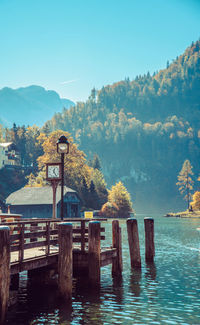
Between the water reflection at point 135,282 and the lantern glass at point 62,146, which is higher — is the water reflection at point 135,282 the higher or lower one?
the lower one

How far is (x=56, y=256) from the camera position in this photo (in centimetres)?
1550

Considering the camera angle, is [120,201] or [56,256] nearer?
[56,256]

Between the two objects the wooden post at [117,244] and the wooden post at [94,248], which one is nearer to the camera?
the wooden post at [94,248]

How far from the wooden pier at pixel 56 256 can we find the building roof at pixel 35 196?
67662 mm

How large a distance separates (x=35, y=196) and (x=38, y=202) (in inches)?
86.9

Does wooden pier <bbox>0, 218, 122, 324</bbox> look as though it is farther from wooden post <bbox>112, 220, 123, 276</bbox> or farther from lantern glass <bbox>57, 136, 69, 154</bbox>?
lantern glass <bbox>57, 136, 69, 154</bbox>

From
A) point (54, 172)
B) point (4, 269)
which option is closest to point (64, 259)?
point (4, 269)

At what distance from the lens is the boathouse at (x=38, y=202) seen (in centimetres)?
8612

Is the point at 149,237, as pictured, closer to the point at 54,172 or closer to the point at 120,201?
the point at 54,172

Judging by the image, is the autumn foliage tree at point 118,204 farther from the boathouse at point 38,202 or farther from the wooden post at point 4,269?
the wooden post at point 4,269

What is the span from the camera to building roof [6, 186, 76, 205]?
85.6 m

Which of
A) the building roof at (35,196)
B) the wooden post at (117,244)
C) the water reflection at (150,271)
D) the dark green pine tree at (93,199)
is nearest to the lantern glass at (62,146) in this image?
the wooden post at (117,244)

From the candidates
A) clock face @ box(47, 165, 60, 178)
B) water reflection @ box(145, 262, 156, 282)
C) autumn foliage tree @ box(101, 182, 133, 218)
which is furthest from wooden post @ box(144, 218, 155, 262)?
autumn foliage tree @ box(101, 182, 133, 218)

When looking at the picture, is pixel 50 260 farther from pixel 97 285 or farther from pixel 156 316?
pixel 156 316
